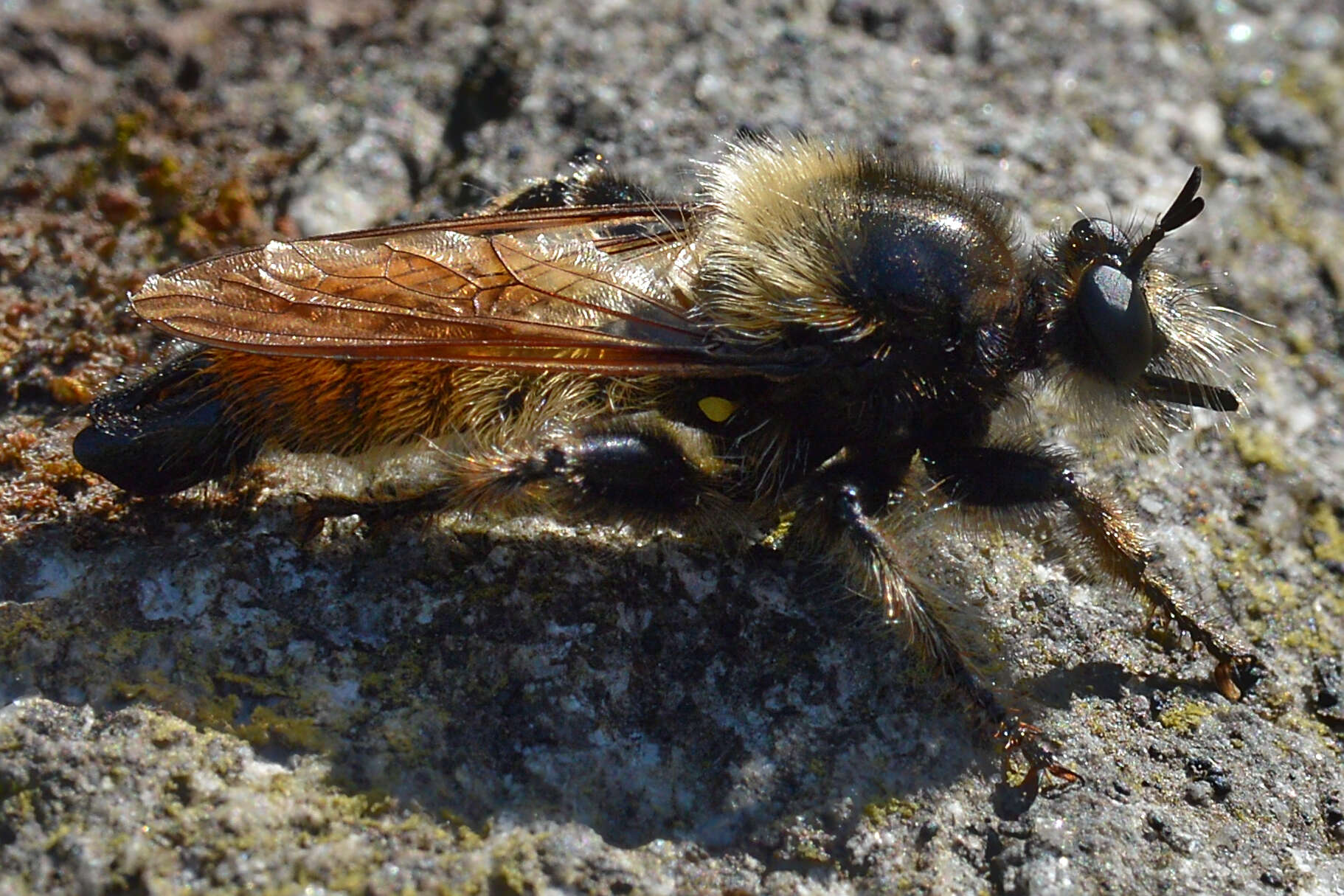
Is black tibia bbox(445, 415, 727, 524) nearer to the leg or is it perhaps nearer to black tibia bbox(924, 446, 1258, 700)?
the leg

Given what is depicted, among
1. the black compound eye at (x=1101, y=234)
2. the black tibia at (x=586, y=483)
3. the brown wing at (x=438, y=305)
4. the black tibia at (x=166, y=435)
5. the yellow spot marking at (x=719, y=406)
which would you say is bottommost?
the black tibia at (x=166, y=435)

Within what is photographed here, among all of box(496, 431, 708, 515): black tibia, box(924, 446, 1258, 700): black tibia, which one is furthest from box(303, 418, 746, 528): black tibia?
box(924, 446, 1258, 700): black tibia

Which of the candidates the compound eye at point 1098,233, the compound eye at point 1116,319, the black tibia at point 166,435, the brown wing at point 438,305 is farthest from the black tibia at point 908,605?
the black tibia at point 166,435

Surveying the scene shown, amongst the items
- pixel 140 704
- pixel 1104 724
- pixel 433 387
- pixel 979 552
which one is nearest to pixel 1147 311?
pixel 979 552

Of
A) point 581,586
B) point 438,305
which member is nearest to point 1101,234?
point 581,586

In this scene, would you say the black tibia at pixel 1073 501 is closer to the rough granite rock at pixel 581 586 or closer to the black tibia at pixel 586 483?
the rough granite rock at pixel 581 586

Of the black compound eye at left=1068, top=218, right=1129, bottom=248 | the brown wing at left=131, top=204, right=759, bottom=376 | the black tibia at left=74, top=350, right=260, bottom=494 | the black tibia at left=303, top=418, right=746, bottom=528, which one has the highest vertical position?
the black compound eye at left=1068, top=218, right=1129, bottom=248

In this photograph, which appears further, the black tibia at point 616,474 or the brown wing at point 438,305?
the black tibia at point 616,474

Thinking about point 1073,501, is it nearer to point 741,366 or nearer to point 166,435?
point 741,366
